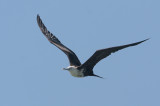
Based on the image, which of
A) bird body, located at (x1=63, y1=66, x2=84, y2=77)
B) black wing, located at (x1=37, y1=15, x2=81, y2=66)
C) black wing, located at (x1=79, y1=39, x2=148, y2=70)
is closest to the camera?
black wing, located at (x1=79, y1=39, x2=148, y2=70)

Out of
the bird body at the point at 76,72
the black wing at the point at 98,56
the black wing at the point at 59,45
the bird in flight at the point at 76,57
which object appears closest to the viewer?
the black wing at the point at 98,56

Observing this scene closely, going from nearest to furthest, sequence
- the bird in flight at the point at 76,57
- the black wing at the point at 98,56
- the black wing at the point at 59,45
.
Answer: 1. the black wing at the point at 98,56
2. the bird in flight at the point at 76,57
3. the black wing at the point at 59,45

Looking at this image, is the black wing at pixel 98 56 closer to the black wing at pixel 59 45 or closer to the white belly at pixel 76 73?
the white belly at pixel 76 73

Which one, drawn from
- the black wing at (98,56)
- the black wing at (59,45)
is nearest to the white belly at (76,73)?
the black wing at (98,56)

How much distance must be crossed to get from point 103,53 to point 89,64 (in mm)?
1295

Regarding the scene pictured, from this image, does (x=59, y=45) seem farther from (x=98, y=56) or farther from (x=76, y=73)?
(x=98, y=56)

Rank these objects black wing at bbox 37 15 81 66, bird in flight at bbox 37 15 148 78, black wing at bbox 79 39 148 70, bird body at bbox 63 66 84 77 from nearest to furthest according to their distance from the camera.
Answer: black wing at bbox 79 39 148 70, bird in flight at bbox 37 15 148 78, bird body at bbox 63 66 84 77, black wing at bbox 37 15 81 66

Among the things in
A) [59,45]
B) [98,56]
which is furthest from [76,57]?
[98,56]

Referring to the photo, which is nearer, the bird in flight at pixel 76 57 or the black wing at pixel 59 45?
the bird in flight at pixel 76 57

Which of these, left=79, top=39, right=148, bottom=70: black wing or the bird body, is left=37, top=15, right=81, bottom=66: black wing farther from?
left=79, top=39, right=148, bottom=70: black wing

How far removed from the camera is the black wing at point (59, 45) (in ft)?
69.9

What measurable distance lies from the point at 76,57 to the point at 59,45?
119cm

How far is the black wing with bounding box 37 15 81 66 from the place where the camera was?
2130 cm

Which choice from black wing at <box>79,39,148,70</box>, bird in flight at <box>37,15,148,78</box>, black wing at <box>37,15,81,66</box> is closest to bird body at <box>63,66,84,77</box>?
bird in flight at <box>37,15,148,78</box>
